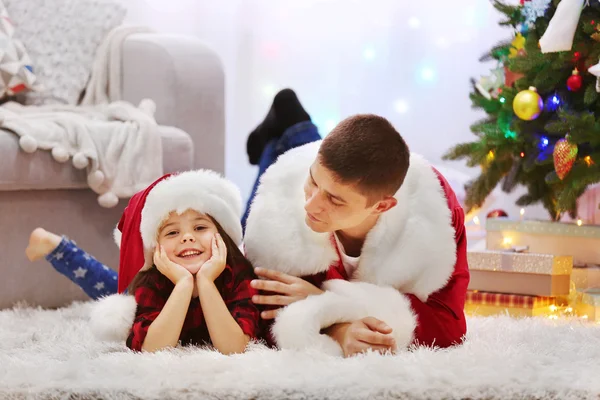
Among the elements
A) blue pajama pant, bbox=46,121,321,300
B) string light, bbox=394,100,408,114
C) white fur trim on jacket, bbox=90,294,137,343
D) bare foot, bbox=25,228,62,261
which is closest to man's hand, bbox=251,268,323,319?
white fur trim on jacket, bbox=90,294,137,343

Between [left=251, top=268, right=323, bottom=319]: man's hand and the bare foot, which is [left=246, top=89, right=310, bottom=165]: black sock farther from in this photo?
[left=251, top=268, right=323, bottom=319]: man's hand

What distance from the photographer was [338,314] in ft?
4.39

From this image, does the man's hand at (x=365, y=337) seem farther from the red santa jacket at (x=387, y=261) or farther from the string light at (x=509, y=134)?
the string light at (x=509, y=134)

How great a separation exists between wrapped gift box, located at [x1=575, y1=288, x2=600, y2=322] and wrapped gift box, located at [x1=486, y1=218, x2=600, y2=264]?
0.43 feet

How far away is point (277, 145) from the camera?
2.04 metres

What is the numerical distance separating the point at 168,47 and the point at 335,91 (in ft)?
3.98

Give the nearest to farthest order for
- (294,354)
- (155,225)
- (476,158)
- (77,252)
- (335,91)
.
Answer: (294,354), (155,225), (77,252), (476,158), (335,91)

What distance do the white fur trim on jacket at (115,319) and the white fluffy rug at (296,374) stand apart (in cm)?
2

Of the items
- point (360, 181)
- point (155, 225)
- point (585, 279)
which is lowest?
point (585, 279)

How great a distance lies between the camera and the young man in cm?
130

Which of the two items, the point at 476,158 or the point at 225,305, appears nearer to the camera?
the point at 225,305

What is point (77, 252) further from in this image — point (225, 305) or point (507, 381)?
point (507, 381)

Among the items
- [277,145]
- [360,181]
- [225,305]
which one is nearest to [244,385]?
[225,305]

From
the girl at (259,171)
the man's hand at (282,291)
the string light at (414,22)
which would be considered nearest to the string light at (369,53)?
the string light at (414,22)
